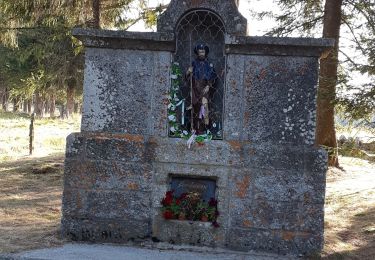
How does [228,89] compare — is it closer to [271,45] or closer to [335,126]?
[271,45]

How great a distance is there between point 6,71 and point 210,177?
3067 centimetres

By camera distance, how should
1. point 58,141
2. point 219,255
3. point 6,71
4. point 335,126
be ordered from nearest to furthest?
point 219,255
point 335,126
point 58,141
point 6,71

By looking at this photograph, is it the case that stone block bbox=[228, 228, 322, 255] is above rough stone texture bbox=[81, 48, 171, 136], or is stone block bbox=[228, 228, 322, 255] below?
below

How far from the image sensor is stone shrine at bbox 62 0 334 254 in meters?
5.54

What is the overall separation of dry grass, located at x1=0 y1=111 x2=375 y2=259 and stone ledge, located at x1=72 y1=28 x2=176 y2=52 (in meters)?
2.40

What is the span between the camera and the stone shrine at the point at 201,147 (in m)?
5.54

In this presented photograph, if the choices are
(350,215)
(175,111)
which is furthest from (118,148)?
(350,215)

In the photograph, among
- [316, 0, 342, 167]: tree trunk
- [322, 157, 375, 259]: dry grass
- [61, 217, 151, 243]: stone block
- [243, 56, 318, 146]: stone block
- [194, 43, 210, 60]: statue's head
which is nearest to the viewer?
[243, 56, 318, 146]: stone block

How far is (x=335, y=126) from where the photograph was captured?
45.4ft

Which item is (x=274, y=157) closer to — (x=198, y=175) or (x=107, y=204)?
(x=198, y=175)

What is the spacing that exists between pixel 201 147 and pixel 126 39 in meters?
1.58

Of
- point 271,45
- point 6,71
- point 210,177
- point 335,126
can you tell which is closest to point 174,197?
point 210,177

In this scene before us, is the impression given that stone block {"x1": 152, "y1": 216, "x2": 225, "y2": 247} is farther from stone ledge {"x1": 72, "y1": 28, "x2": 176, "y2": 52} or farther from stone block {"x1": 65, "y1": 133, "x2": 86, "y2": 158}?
stone ledge {"x1": 72, "y1": 28, "x2": 176, "y2": 52}

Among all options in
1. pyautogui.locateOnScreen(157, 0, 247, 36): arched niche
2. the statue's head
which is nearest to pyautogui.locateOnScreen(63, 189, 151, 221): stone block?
the statue's head
